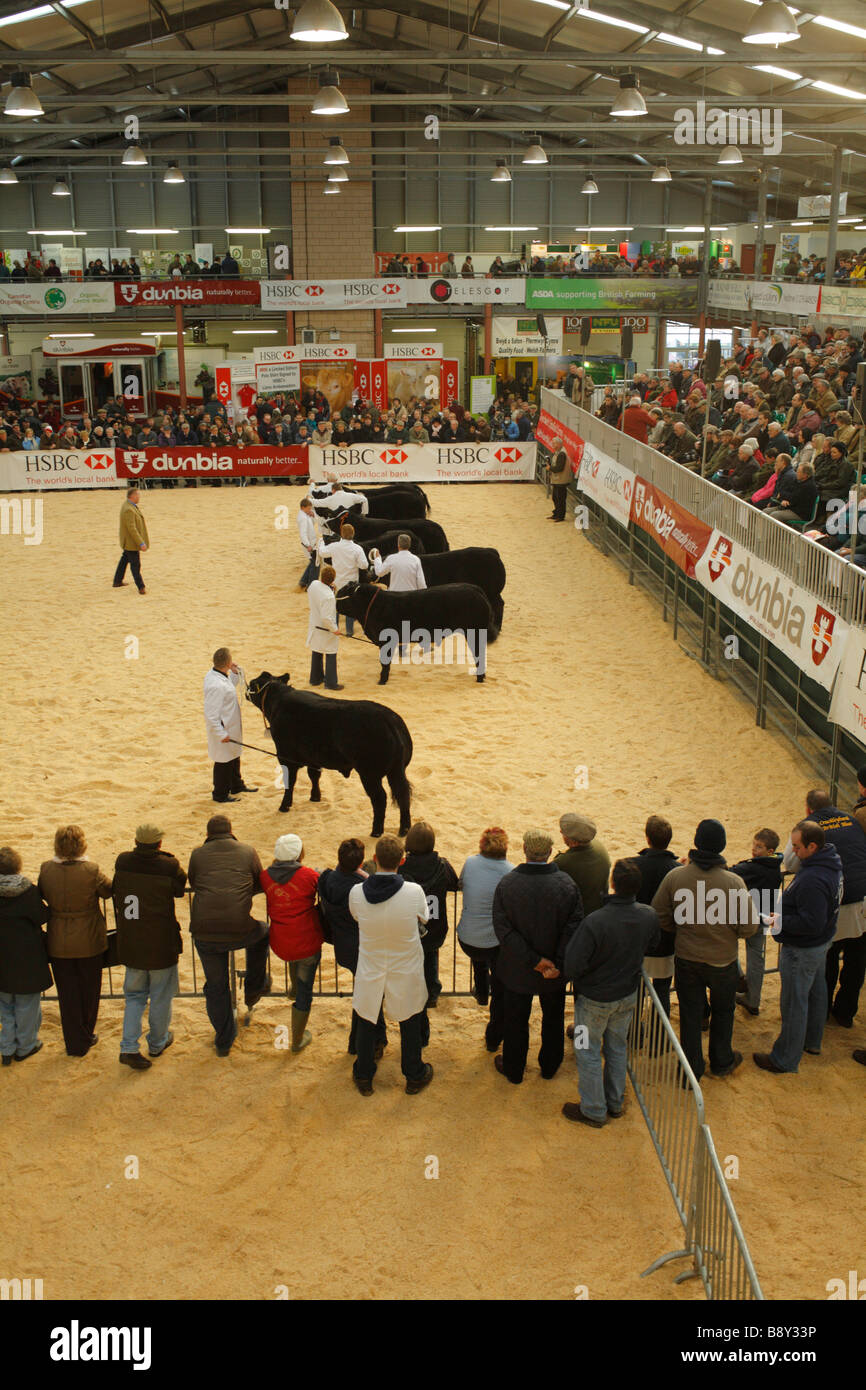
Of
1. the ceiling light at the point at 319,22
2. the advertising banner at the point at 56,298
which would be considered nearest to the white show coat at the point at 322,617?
the ceiling light at the point at 319,22

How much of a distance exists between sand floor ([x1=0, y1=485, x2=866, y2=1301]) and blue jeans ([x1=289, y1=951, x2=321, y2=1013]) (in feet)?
1.09

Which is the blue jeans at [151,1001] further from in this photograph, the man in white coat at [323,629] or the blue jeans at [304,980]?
the man in white coat at [323,629]

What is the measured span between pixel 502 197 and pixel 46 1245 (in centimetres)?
3927

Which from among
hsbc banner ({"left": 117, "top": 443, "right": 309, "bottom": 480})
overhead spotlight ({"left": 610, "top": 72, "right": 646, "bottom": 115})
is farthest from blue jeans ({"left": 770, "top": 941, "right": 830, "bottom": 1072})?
hsbc banner ({"left": 117, "top": 443, "right": 309, "bottom": 480})

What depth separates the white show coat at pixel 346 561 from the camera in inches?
526

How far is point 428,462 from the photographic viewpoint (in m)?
25.0

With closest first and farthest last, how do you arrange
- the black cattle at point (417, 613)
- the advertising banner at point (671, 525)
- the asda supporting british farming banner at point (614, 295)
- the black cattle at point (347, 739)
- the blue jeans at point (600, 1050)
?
the blue jeans at point (600, 1050) < the black cattle at point (347, 739) < the black cattle at point (417, 613) < the advertising banner at point (671, 525) < the asda supporting british farming banner at point (614, 295)

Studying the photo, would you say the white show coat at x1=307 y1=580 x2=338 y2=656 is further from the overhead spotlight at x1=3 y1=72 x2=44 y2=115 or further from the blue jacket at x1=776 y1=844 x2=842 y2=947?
the overhead spotlight at x1=3 y1=72 x2=44 y2=115

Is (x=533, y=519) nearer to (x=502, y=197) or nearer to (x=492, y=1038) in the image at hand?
(x=492, y=1038)

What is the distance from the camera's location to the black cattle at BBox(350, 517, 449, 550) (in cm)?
1681

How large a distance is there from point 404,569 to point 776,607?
4385 mm

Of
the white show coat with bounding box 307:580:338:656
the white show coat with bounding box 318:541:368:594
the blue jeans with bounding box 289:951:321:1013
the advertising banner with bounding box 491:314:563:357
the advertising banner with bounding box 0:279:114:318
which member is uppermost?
the advertising banner with bounding box 0:279:114:318

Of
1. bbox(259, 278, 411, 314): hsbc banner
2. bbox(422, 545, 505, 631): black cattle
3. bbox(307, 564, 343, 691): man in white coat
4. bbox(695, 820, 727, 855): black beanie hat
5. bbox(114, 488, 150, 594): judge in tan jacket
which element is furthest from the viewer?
bbox(259, 278, 411, 314): hsbc banner

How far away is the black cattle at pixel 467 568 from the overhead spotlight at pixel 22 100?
7.10 m
